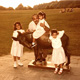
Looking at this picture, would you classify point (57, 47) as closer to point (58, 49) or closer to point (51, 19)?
point (58, 49)

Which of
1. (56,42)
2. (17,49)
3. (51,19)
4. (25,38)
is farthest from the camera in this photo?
(51,19)

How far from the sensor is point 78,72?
485 centimetres

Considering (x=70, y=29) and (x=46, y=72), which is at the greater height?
(x=70, y=29)

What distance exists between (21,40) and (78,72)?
2100mm

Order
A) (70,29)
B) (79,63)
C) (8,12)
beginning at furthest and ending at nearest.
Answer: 1. (8,12)
2. (70,29)
3. (79,63)

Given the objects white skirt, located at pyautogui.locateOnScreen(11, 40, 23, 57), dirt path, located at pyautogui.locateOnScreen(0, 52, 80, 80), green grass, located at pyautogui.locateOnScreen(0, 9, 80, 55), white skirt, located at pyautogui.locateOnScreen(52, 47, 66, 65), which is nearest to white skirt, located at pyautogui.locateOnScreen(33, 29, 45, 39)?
white skirt, located at pyautogui.locateOnScreen(52, 47, 66, 65)

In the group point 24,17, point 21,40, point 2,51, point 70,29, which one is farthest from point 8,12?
point 21,40

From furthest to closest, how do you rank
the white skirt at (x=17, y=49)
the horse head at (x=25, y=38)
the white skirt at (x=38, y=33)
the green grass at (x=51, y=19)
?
1. the green grass at (x=51, y=19)
2. the white skirt at (x=17, y=49)
3. the horse head at (x=25, y=38)
4. the white skirt at (x=38, y=33)

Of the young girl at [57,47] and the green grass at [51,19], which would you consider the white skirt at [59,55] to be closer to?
the young girl at [57,47]

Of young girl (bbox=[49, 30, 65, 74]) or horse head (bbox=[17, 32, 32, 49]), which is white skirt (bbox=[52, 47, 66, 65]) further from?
horse head (bbox=[17, 32, 32, 49])

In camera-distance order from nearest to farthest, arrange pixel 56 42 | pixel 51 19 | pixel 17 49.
Answer: pixel 56 42
pixel 17 49
pixel 51 19

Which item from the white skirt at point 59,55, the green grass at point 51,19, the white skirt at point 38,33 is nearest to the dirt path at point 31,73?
the white skirt at point 59,55

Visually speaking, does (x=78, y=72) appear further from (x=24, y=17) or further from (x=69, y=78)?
(x=24, y=17)

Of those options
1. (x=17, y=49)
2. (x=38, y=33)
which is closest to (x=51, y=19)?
(x=17, y=49)
